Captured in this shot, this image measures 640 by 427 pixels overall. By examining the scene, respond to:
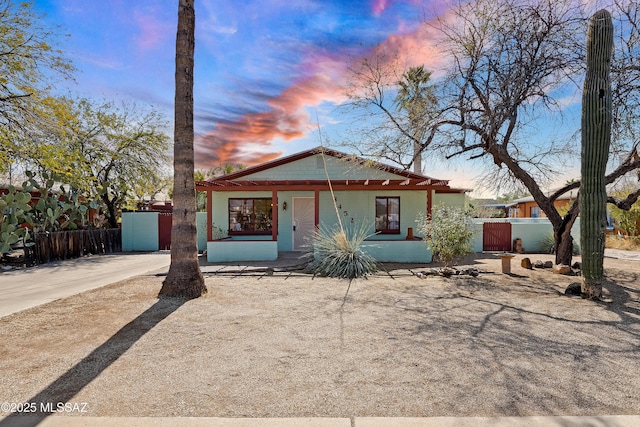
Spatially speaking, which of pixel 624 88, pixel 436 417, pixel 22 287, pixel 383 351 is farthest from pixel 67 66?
pixel 624 88

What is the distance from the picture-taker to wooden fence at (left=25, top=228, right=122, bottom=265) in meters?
11.6

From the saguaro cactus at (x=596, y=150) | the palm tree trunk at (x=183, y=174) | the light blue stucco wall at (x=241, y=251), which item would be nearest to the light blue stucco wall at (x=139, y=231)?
the light blue stucco wall at (x=241, y=251)

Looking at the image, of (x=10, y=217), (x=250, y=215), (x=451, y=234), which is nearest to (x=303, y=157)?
(x=250, y=215)

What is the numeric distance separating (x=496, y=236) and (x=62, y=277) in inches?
652

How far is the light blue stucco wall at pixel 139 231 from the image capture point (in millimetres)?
16547

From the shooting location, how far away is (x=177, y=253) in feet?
22.1

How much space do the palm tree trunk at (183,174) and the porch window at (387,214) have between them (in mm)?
8733

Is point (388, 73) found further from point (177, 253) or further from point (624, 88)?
point (177, 253)

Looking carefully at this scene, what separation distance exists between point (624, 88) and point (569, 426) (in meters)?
8.63

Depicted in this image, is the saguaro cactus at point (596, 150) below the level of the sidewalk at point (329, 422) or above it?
above

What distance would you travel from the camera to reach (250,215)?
1419 cm

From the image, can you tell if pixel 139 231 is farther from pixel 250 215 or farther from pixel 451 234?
pixel 451 234

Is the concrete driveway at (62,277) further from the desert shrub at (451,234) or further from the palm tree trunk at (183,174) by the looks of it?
the desert shrub at (451,234)

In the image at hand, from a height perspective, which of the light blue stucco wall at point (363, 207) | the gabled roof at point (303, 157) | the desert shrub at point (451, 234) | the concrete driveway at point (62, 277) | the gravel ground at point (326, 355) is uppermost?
the gabled roof at point (303, 157)
